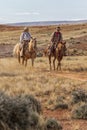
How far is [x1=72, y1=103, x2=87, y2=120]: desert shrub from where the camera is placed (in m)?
12.1

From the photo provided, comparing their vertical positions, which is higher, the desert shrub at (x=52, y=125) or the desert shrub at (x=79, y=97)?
the desert shrub at (x=52, y=125)

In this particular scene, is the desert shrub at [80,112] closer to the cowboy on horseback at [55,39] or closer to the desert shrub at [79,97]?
the desert shrub at [79,97]

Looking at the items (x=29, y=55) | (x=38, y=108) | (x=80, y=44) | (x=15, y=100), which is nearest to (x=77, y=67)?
(x=29, y=55)

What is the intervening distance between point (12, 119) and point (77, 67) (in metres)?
18.3

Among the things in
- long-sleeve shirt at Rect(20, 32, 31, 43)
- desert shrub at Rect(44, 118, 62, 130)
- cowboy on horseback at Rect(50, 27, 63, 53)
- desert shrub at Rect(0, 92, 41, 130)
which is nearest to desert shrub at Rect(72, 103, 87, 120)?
desert shrub at Rect(44, 118, 62, 130)

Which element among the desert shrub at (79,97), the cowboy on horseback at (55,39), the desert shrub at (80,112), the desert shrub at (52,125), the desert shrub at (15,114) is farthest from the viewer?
the cowboy on horseback at (55,39)

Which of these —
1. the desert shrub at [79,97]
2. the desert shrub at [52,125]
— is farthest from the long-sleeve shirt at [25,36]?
the desert shrub at [52,125]

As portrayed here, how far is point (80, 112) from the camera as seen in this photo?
1236 centimetres

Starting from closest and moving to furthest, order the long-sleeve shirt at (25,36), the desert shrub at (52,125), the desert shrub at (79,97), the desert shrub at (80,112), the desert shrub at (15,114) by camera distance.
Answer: the desert shrub at (15,114) < the desert shrub at (52,125) < the desert shrub at (80,112) < the desert shrub at (79,97) < the long-sleeve shirt at (25,36)

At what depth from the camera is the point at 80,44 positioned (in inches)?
2010

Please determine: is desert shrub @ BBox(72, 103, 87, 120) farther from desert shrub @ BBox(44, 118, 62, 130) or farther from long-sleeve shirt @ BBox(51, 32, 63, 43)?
long-sleeve shirt @ BBox(51, 32, 63, 43)

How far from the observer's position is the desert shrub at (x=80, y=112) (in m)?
12.1

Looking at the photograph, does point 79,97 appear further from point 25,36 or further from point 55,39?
point 25,36

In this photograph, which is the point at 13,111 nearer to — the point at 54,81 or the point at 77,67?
the point at 54,81
